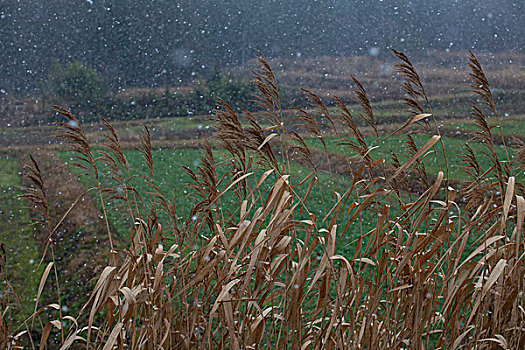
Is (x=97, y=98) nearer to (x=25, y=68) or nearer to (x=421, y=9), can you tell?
(x=25, y=68)

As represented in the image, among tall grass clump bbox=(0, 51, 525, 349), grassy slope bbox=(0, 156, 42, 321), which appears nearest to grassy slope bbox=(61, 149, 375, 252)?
grassy slope bbox=(0, 156, 42, 321)

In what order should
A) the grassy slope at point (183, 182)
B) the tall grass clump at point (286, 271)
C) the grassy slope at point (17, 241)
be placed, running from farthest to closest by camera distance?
the grassy slope at point (183, 182) → the grassy slope at point (17, 241) → the tall grass clump at point (286, 271)

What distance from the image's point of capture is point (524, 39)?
725cm

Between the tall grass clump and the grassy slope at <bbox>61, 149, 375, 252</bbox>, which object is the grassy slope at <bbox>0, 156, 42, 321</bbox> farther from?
the tall grass clump

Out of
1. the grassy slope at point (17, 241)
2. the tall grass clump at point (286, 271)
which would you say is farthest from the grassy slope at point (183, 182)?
the tall grass clump at point (286, 271)

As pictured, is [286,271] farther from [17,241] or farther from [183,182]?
[183,182]

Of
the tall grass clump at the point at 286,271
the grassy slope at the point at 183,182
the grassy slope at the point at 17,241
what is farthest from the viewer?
the grassy slope at the point at 183,182

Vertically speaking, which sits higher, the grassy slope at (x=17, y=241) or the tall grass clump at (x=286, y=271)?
the tall grass clump at (x=286, y=271)

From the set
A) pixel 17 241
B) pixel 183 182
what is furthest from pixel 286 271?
pixel 183 182

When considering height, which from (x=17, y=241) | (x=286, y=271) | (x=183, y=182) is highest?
(x=286, y=271)

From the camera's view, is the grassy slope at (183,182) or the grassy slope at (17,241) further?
the grassy slope at (183,182)

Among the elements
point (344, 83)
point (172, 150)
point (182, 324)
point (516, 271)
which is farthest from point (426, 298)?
point (344, 83)

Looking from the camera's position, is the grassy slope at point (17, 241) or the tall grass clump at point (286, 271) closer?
the tall grass clump at point (286, 271)

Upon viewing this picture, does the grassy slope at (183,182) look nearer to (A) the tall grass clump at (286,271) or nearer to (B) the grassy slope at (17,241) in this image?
(B) the grassy slope at (17,241)
